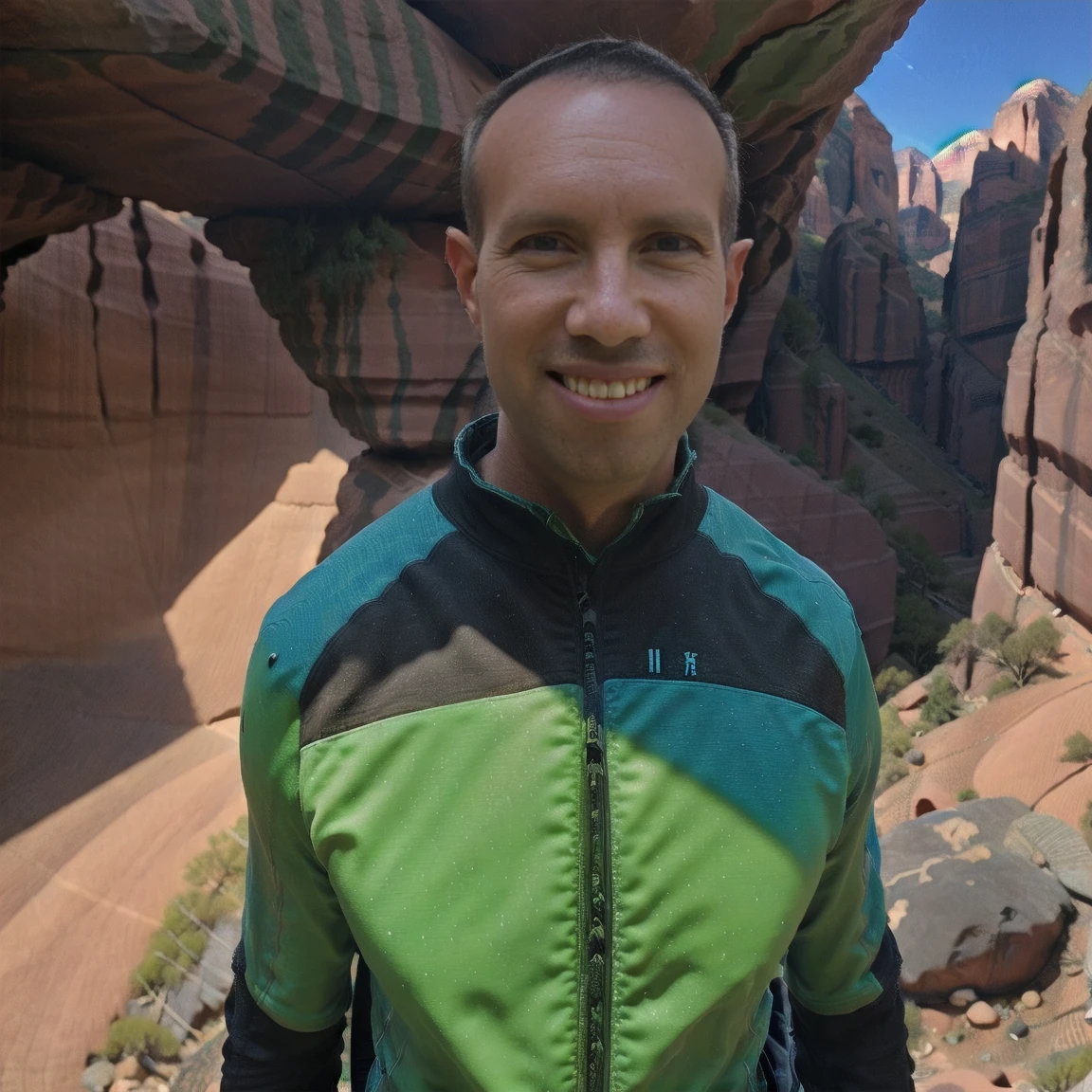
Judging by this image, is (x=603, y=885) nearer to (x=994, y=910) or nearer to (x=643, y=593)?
(x=643, y=593)

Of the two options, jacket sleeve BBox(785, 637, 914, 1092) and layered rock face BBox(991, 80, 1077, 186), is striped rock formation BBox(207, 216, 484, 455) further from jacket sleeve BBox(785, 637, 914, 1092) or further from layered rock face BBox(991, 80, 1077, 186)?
layered rock face BBox(991, 80, 1077, 186)

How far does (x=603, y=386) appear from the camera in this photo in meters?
0.90

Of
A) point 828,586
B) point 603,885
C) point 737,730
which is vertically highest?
point 828,586

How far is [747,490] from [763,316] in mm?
4749

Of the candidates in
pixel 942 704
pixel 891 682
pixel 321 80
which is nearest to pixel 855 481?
pixel 891 682

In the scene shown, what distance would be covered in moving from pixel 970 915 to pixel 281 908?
5347 mm

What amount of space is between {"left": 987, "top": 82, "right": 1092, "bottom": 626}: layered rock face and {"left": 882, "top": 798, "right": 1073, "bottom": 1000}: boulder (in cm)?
414

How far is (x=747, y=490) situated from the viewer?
12.0 meters

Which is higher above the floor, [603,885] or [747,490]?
[603,885]

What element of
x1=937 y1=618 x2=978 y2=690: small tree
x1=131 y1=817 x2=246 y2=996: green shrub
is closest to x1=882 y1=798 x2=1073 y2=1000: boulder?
x1=131 y1=817 x2=246 y2=996: green shrub

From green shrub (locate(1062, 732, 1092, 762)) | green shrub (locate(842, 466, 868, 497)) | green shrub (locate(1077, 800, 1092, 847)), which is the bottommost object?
green shrub (locate(1077, 800, 1092, 847))

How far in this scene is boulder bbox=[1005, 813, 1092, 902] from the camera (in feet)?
18.0

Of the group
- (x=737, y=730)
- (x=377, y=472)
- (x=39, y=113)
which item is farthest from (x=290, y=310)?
(x=737, y=730)

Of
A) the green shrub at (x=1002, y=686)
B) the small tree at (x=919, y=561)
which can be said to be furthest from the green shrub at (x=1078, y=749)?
the small tree at (x=919, y=561)
